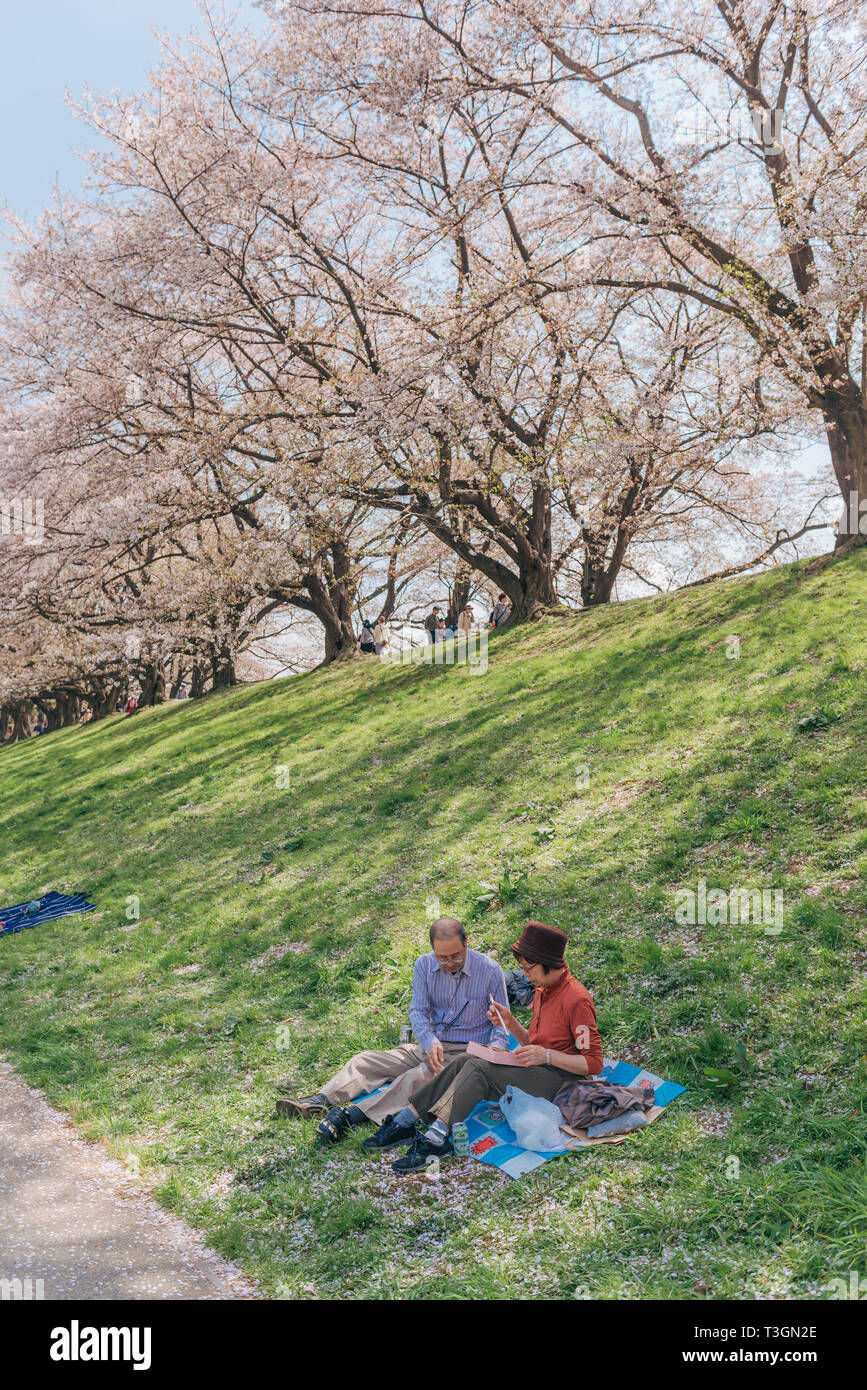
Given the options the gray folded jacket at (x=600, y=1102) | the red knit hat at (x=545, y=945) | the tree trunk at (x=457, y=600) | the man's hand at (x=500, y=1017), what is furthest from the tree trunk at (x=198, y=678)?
the gray folded jacket at (x=600, y=1102)

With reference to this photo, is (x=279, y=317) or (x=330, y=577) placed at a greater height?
(x=279, y=317)

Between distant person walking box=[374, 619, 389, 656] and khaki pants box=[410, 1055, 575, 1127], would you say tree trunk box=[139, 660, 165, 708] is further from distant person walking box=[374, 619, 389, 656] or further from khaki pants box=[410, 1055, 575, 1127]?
khaki pants box=[410, 1055, 575, 1127]

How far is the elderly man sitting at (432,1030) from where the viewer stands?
648 centimetres

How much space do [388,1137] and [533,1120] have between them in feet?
3.21

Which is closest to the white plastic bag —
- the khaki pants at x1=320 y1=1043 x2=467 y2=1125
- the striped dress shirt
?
the khaki pants at x1=320 y1=1043 x2=467 y2=1125

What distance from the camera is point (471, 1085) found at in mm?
6102

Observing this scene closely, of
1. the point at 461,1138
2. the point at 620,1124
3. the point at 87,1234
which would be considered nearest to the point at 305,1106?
the point at 461,1138

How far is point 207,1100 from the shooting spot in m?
7.11

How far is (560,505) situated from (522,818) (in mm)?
17138

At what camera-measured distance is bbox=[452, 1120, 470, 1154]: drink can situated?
5.87 m

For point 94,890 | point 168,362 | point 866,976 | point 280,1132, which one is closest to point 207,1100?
point 280,1132

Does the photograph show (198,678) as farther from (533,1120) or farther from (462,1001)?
Result: (533,1120)

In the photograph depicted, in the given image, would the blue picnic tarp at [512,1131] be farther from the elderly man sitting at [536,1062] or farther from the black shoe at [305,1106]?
the black shoe at [305,1106]
